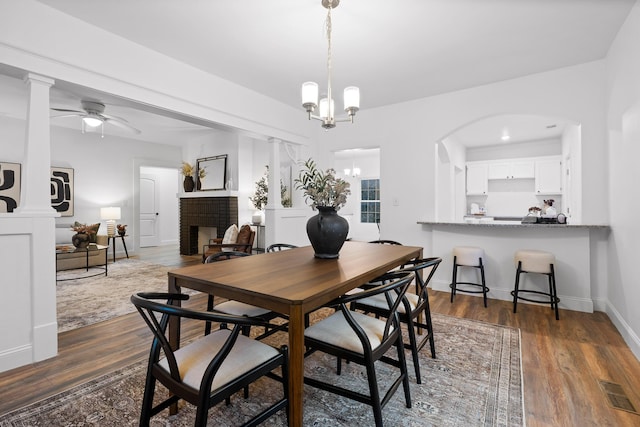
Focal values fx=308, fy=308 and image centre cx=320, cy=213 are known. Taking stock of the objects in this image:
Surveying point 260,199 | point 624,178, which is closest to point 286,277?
point 624,178

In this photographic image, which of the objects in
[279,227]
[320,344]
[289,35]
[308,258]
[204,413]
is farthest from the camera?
[279,227]

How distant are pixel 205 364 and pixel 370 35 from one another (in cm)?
272

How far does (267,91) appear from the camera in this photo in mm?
3922

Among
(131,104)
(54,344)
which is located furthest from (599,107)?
(54,344)

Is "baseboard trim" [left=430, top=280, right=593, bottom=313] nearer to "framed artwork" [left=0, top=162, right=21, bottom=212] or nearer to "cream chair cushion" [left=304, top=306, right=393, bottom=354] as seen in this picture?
"cream chair cushion" [left=304, top=306, right=393, bottom=354]

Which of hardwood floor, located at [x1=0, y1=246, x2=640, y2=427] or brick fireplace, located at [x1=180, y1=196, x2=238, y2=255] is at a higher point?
brick fireplace, located at [x1=180, y1=196, x2=238, y2=255]

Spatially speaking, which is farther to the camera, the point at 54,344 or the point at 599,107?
the point at 599,107

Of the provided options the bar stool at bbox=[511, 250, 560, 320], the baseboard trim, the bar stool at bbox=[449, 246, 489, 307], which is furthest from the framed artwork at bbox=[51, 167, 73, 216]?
the bar stool at bbox=[511, 250, 560, 320]

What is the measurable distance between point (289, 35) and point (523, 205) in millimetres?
6389

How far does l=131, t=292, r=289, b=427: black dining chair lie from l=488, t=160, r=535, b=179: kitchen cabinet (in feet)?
22.7

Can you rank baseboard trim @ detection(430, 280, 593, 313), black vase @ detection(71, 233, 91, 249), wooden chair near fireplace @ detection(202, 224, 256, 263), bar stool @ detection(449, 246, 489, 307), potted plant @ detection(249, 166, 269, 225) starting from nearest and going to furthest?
baseboard trim @ detection(430, 280, 593, 313) → bar stool @ detection(449, 246, 489, 307) → wooden chair near fireplace @ detection(202, 224, 256, 263) → black vase @ detection(71, 233, 91, 249) → potted plant @ detection(249, 166, 269, 225)

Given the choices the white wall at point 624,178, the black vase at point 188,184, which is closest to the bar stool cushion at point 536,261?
the white wall at point 624,178

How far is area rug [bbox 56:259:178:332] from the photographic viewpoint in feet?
10.3

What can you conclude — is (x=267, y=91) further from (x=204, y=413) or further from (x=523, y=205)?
(x=523, y=205)
